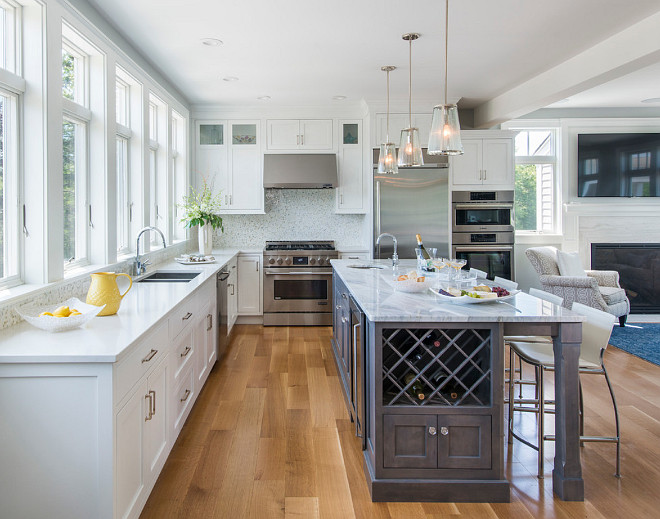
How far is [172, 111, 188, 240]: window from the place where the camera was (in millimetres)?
5898

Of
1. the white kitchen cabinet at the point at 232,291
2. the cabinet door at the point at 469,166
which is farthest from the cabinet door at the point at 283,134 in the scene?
the cabinet door at the point at 469,166

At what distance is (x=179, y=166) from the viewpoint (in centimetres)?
598

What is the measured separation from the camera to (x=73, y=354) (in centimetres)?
177

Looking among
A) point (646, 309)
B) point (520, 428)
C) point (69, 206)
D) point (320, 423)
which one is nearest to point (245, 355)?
point (320, 423)

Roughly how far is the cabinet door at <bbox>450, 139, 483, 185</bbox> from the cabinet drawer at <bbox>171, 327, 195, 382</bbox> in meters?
3.95

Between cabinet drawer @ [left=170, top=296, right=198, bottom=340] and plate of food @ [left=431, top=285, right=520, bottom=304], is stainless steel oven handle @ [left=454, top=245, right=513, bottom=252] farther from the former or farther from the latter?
cabinet drawer @ [left=170, top=296, right=198, bottom=340]

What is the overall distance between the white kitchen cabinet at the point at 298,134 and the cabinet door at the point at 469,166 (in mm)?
1555

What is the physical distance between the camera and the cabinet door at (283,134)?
6.39 m

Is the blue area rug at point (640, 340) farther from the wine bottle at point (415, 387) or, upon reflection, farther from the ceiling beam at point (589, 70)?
the wine bottle at point (415, 387)

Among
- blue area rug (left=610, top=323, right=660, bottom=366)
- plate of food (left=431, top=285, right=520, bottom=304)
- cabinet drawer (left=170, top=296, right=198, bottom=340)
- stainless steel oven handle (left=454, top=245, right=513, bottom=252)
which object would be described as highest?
stainless steel oven handle (left=454, top=245, right=513, bottom=252)

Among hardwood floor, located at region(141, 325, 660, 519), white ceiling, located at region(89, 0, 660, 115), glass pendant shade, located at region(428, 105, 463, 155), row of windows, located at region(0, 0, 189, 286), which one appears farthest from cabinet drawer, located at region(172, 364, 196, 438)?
white ceiling, located at region(89, 0, 660, 115)

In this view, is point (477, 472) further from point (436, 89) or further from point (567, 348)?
point (436, 89)

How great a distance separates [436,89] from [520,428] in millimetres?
3809

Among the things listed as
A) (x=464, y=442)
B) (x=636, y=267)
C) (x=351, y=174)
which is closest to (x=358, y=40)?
(x=351, y=174)
